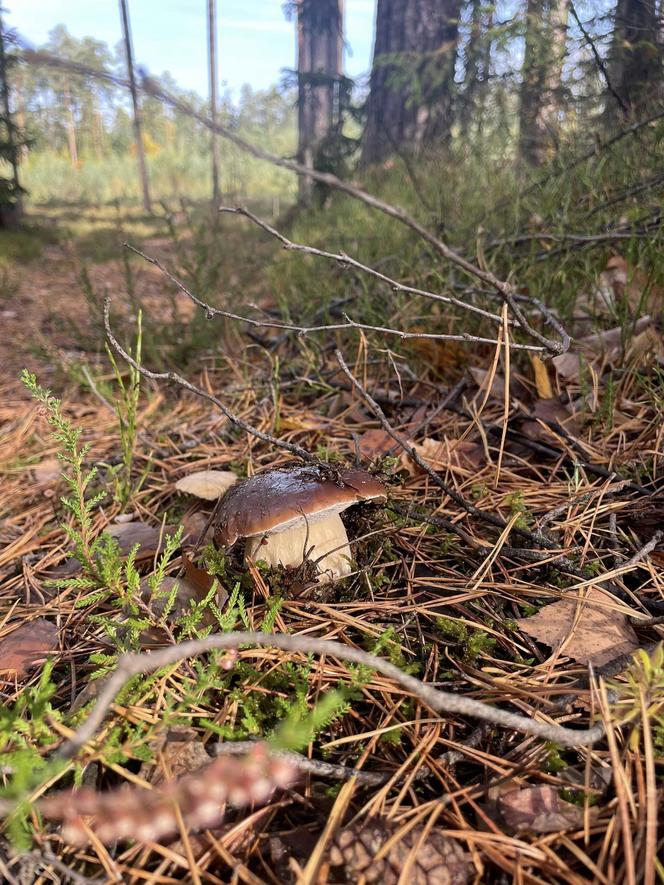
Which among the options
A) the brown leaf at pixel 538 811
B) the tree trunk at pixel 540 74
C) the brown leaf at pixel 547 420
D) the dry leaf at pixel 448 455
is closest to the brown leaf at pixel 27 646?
the brown leaf at pixel 538 811

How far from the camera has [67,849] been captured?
2.78ft

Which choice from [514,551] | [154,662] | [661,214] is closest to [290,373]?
[514,551]

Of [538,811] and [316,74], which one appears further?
[316,74]

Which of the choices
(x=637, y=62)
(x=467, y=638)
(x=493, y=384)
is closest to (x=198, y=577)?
(x=467, y=638)

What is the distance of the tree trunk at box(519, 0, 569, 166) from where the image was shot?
10.3 feet

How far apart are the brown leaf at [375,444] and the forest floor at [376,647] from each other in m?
0.01

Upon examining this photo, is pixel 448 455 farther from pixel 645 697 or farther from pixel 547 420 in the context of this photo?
pixel 645 697

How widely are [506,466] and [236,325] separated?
178 cm

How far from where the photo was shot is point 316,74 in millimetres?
7172

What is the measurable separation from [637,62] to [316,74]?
5028 mm

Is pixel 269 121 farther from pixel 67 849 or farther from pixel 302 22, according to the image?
pixel 67 849

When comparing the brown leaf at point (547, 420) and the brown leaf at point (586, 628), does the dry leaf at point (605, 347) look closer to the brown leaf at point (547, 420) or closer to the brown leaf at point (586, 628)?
the brown leaf at point (547, 420)

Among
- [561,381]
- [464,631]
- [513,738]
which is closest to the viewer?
[513,738]

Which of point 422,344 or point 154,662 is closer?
point 154,662
